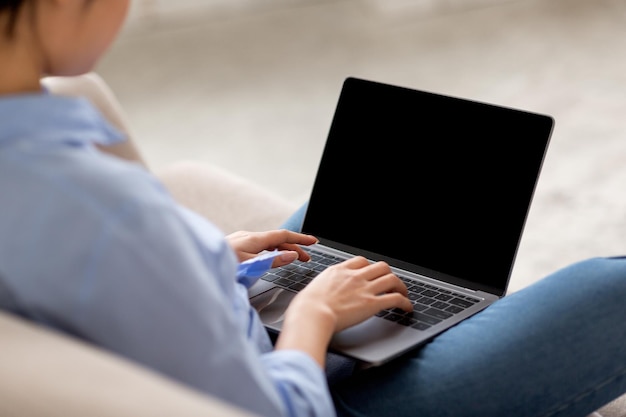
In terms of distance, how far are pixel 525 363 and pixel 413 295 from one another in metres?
0.27

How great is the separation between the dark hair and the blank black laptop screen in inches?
30.1

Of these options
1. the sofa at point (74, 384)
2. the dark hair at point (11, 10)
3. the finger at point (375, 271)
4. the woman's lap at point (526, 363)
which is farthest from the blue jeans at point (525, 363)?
the dark hair at point (11, 10)

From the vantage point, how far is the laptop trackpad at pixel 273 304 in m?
1.30

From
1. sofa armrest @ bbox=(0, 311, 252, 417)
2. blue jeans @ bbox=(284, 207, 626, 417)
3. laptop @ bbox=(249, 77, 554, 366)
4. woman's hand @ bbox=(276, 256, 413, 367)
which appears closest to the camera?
sofa armrest @ bbox=(0, 311, 252, 417)

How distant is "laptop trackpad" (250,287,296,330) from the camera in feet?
4.27

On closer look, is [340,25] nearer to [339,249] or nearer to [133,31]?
[133,31]

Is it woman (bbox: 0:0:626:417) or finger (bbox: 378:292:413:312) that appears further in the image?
finger (bbox: 378:292:413:312)

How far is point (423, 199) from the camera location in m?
1.50

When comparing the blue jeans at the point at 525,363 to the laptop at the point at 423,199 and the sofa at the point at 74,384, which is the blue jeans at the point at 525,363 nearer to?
the laptop at the point at 423,199

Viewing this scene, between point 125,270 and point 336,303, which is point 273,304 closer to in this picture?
point 336,303

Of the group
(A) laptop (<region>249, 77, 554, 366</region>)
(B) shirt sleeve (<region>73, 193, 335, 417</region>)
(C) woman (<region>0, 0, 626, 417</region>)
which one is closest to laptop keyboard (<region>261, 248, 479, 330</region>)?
(A) laptop (<region>249, 77, 554, 366</region>)

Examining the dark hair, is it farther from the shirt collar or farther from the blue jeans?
the blue jeans

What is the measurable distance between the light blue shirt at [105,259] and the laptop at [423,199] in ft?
1.34

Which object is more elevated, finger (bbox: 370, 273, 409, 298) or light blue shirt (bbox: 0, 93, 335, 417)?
light blue shirt (bbox: 0, 93, 335, 417)
